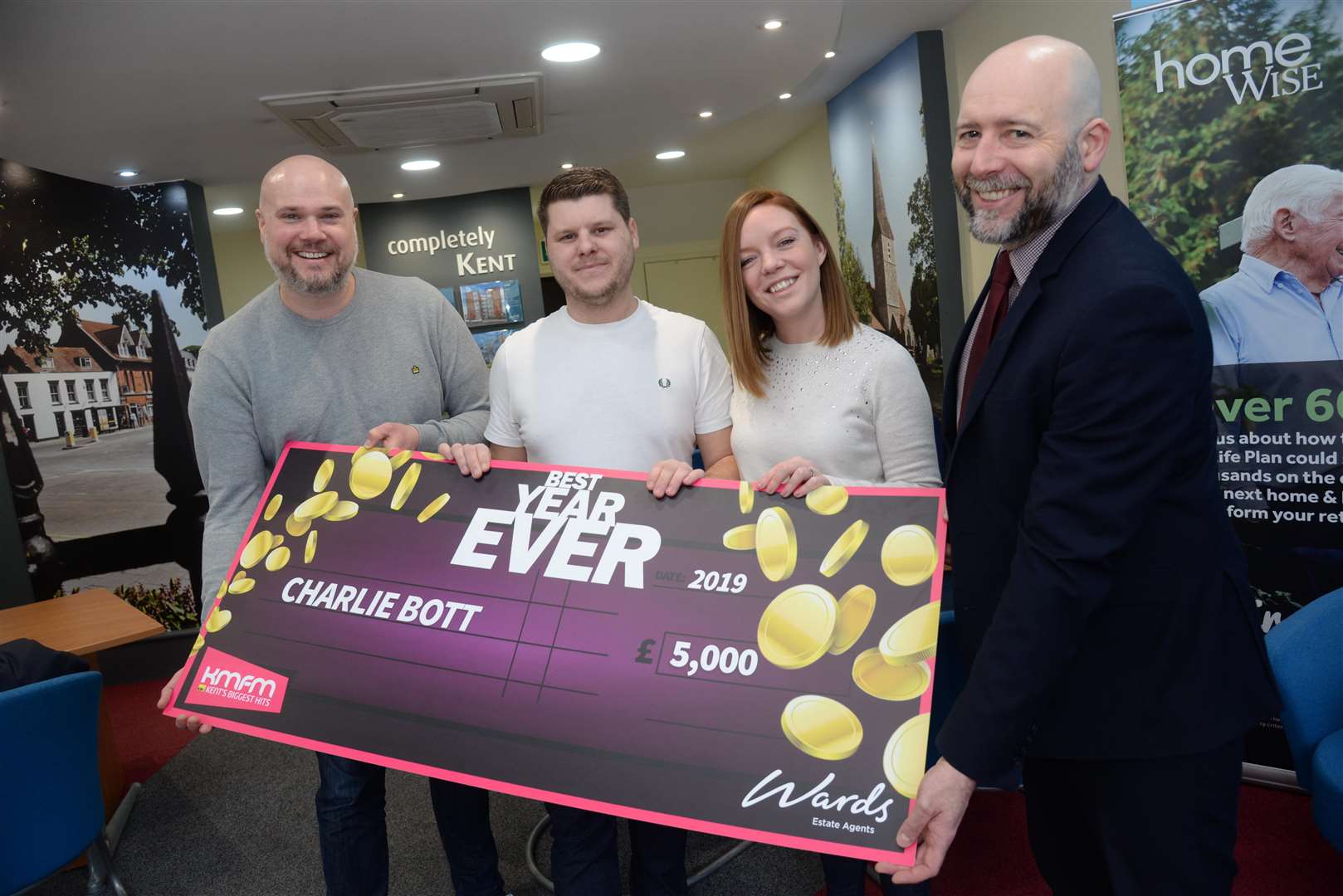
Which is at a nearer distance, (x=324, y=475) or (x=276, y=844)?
(x=324, y=475)

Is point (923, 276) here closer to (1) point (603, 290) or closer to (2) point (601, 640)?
(1) point (603, 290)

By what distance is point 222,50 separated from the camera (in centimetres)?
313

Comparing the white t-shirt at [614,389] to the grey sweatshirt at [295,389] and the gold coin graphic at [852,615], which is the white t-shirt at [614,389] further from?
the gold coin graphic at [852,615]

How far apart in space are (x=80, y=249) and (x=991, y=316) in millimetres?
4957

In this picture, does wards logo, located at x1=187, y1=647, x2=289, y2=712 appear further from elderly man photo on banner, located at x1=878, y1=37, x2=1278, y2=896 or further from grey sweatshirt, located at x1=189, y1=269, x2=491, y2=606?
elderly man photo on banner, located at x1=878, y1=37, x2=1278, y2=896

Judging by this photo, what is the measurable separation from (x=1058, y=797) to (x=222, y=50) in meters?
3.45

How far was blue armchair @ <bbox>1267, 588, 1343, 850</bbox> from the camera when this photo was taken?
2.02 meters

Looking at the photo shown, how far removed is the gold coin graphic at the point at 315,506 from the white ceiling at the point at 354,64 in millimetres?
1885

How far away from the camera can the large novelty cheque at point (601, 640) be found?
4.26 feet

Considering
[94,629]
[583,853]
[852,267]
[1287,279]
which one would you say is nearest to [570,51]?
[1287,279]

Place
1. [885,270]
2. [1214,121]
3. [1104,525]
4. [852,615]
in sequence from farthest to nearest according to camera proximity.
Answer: [885,270]
[1214,121]
[852,615]
[1104,525]

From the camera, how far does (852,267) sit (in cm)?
732

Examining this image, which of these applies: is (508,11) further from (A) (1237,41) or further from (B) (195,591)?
(B) (195,591)

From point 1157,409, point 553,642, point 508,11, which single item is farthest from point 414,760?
point 508,11
